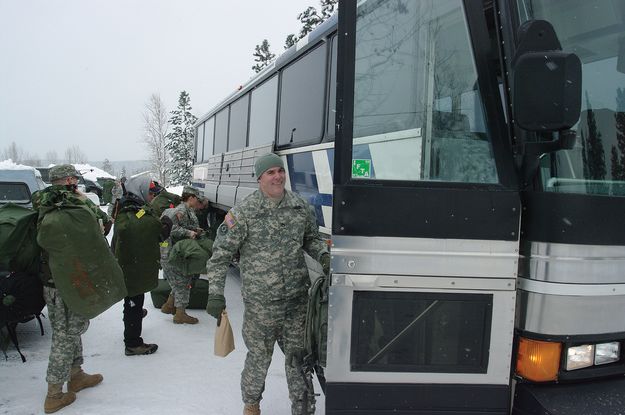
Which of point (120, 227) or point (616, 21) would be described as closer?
point (616, 21)

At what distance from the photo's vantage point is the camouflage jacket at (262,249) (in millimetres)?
3111

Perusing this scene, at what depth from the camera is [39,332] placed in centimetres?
534

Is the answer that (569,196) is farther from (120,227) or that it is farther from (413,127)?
(120,227)

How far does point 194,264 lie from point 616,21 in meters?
4.74

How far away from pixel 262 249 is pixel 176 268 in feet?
9.88

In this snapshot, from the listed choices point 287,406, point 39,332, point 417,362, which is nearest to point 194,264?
point 39,332

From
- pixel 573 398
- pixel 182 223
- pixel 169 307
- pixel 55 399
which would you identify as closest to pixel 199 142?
pixel 182 223

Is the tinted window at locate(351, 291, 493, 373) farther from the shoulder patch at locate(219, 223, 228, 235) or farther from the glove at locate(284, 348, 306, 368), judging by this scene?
the shoulder patch at locate(219, 223, 228, 235)

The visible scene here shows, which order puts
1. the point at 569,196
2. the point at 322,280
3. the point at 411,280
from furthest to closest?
the point at 322,280, the point at 411,280, the point at 569,196

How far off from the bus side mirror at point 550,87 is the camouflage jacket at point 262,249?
1.68 meters

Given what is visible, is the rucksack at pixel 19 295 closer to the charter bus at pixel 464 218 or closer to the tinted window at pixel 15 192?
the charter bus at pixel 464 218

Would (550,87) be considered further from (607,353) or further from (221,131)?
(221,131)

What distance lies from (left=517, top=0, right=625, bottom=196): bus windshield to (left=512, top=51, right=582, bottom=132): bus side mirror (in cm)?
35

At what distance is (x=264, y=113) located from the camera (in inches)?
238
